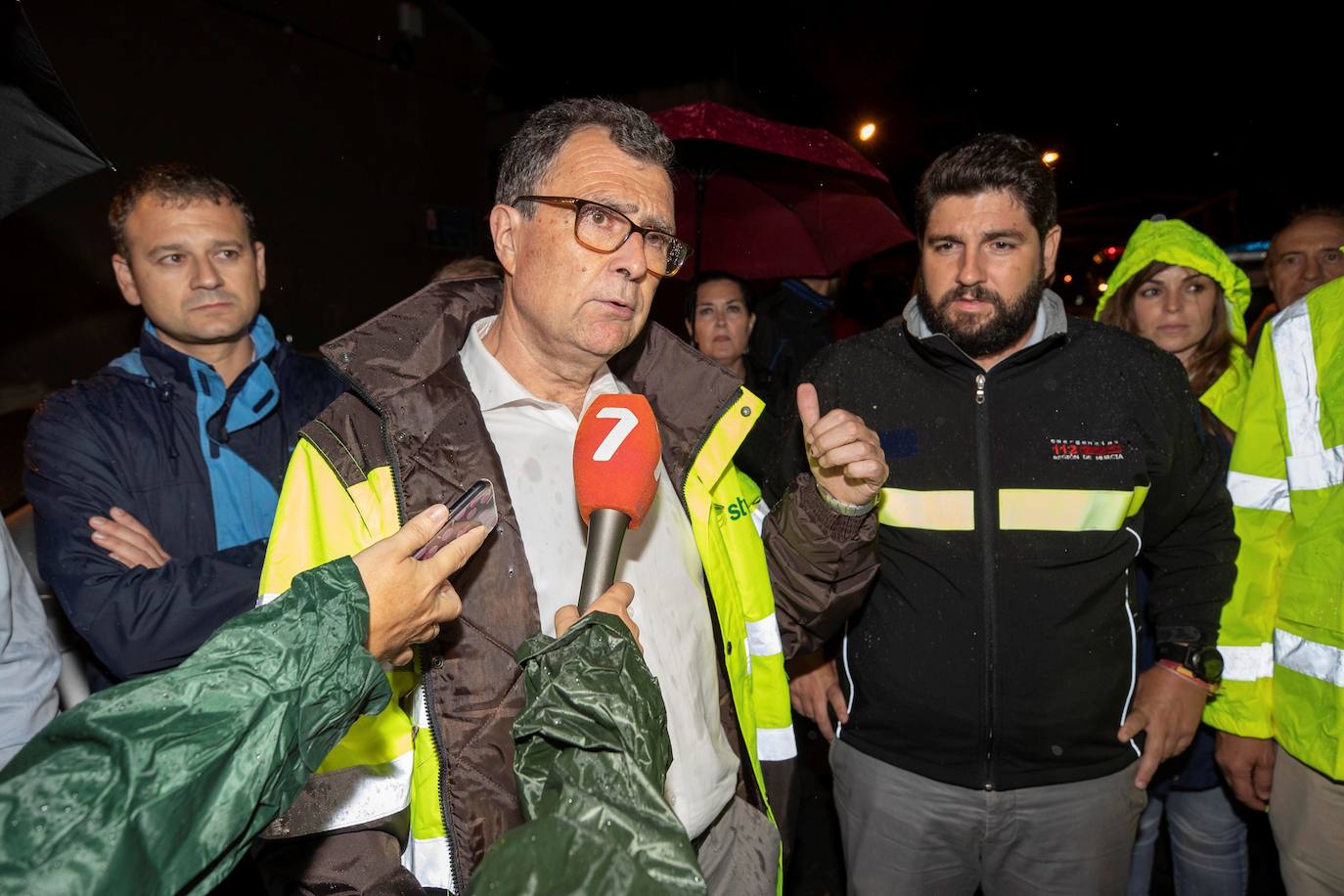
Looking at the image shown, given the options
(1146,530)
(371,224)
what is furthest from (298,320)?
(1146,530)

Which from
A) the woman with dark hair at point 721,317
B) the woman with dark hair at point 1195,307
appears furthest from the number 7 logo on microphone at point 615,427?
the woman with dark hair at point 721,317

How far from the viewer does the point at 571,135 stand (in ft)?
6.34

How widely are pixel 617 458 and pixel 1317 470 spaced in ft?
7.25

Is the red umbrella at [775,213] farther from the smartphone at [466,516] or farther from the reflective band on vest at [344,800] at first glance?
the reflective band on vest at [344,800]

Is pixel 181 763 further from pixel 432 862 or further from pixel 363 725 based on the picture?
pixel 432 862

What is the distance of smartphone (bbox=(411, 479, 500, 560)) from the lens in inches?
50.8

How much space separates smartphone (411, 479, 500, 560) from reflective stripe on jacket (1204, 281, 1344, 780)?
2.31 meters

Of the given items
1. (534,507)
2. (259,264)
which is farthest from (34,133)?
(534,507)

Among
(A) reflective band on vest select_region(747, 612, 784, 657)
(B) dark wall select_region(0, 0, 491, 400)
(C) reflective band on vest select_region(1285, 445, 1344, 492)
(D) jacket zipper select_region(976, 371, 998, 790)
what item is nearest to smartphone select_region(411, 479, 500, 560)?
(A) reflective band on vest select_region(747, 612, 784, 657)

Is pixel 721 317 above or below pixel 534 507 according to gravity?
above

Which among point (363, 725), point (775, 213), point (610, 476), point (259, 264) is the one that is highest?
point (775, 213)

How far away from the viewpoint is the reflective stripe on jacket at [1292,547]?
227 centimetres

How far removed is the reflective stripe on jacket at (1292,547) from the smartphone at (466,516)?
2.31m

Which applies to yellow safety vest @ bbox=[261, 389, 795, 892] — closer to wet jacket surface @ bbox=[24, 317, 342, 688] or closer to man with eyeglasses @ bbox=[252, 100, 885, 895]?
man with eyeglasses @ bbox=[252, 100, 885, 895]
